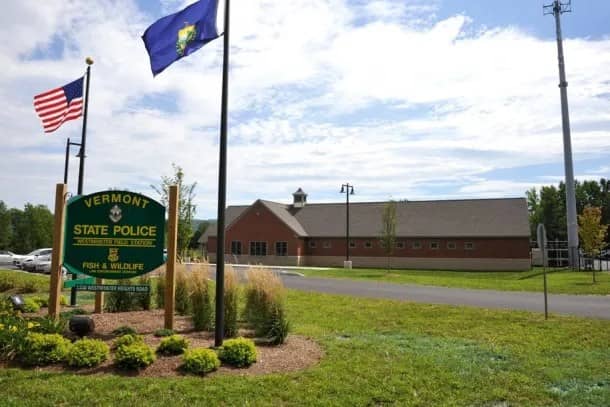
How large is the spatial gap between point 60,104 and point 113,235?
5.86 meters

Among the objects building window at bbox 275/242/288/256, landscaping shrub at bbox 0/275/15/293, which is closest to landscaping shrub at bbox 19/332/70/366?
landscaping shrub at bbox 0/275/15/293

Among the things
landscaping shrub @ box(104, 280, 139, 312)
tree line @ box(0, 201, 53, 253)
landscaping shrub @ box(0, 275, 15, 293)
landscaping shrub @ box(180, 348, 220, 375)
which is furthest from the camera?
tree line @ box(0, 201, 53, 253)

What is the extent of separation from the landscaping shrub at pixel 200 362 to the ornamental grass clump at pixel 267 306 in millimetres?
Answer: 1909

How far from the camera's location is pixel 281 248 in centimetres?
4850

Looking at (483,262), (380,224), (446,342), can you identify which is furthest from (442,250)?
(446,342)

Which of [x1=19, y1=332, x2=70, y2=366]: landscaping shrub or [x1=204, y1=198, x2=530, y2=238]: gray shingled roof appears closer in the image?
[x1=19, y1=332, x2=70, y2=366]: landscaping shrub

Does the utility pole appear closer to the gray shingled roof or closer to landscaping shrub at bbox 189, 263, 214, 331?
the gray shingled roof

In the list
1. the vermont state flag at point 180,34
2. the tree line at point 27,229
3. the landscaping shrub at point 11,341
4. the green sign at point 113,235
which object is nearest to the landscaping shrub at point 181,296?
the green sign at point 113,235

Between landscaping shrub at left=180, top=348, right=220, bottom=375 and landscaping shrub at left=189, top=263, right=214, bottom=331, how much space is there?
2.53 m

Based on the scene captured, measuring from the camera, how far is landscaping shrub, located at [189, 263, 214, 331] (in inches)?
375

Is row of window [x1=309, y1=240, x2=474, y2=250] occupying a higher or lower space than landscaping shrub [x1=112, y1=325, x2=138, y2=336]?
higher

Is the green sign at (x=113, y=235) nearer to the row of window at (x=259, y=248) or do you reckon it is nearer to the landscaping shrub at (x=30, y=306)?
the landscaping shrub at (x=30, y=306)

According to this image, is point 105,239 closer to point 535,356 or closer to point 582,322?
point 535,356

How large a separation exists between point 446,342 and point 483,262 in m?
35.5
